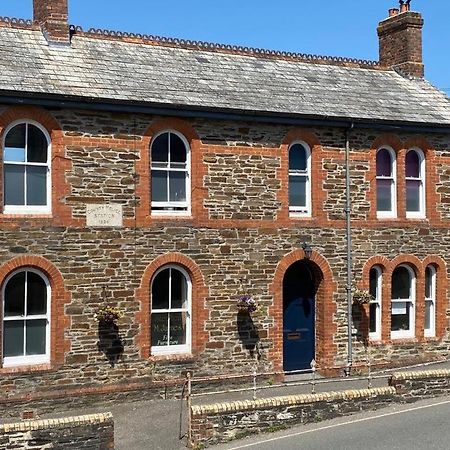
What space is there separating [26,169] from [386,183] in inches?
351

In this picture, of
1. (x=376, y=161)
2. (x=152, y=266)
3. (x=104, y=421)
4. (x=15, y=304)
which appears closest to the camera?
(x=104, y=421)

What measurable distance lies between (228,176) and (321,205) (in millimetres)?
2523

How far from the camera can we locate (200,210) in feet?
51.8

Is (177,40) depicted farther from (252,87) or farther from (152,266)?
(152,266)

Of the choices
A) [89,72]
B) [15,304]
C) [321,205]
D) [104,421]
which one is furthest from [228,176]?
[104,421]

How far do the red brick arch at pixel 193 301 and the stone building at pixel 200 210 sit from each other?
4 cm

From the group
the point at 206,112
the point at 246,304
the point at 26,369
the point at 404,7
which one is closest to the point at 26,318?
the point at 26,369

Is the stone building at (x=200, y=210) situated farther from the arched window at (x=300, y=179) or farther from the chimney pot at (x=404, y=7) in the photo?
the chimney pot at (x=404, y=7)

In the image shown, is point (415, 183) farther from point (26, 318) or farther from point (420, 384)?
point (26, 318)

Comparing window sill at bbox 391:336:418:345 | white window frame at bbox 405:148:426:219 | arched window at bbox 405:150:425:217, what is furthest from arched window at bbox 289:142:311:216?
window sill at bbox 391:336:418:345

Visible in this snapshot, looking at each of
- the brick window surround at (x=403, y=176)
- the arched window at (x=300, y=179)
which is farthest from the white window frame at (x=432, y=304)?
the arched window at (x=300, y=179)

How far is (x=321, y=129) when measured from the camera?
17.2m

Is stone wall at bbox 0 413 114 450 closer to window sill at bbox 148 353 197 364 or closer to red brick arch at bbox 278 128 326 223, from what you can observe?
window sill at bbox 148 353 197 364

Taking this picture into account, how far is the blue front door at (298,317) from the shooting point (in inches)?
682
